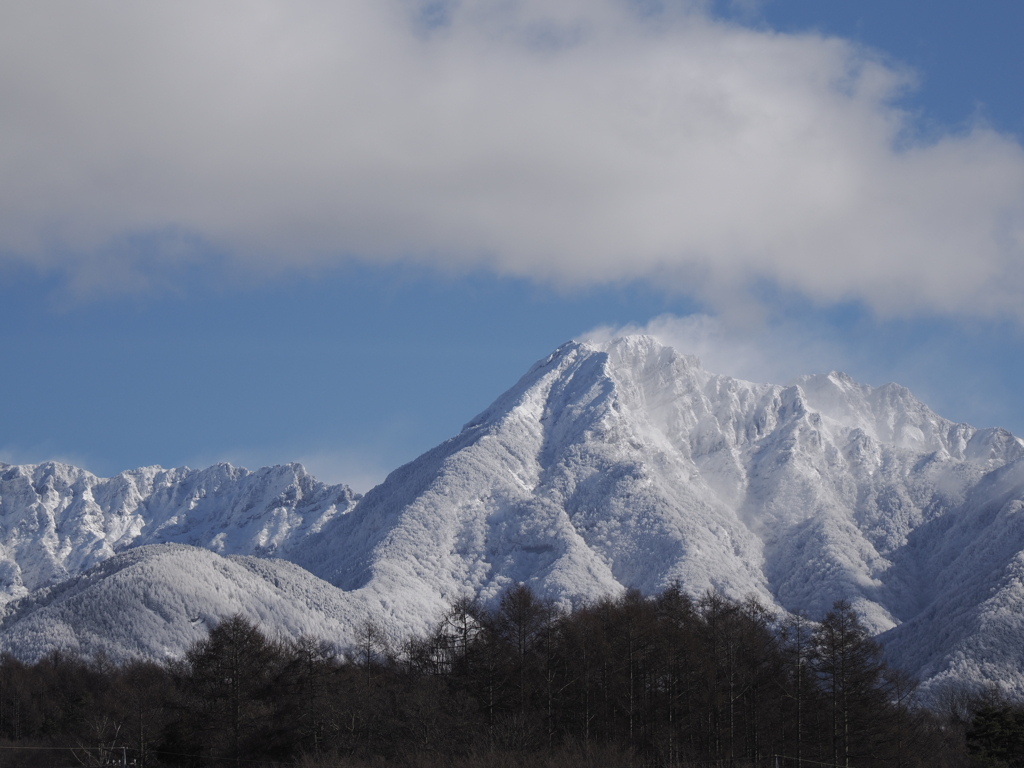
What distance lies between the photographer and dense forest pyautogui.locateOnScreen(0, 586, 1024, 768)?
84.4 metres

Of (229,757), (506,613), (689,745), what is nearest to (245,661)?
(229,757)

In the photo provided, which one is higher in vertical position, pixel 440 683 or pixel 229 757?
pixel 440 683

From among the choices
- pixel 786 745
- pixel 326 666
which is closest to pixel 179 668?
pixel 326 666

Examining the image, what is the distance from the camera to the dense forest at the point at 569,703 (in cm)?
8438

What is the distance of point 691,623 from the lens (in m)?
101

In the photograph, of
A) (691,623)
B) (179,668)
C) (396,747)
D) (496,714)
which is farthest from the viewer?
(179,668)

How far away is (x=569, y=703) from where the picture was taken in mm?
93062

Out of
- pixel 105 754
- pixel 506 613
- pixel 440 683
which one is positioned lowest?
pixel 105 754

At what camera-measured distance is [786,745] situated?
284ft

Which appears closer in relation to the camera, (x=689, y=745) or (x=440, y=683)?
(x=689, y=745)

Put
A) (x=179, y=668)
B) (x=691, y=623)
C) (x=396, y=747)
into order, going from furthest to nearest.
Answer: (x=179, y=668), (x=691, y=623), (x=396, y=747)

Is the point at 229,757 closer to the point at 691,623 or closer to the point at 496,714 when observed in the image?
the point at 496,714

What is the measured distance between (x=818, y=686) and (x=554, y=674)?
20.3 m

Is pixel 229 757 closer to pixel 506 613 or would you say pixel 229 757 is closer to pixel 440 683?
pixel 440 683
